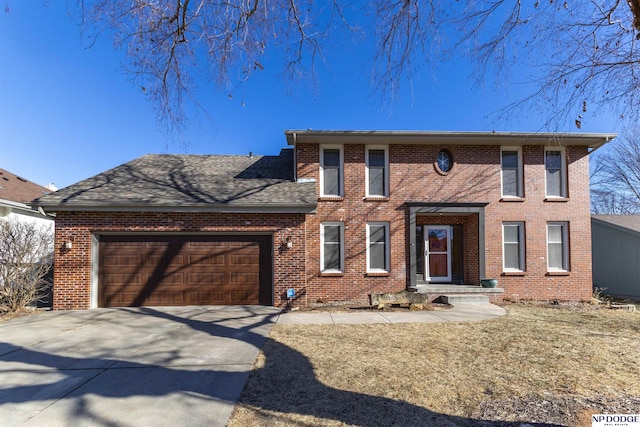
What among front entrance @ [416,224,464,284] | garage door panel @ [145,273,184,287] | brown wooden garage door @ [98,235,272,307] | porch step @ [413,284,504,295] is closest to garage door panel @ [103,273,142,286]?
brown wooden garage door @ [98,235,272,307]

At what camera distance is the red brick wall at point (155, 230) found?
923cm

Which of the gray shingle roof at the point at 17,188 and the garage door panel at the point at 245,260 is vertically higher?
the gray shingle roof at the point at 17,188

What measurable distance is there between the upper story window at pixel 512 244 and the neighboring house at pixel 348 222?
0.12 ft

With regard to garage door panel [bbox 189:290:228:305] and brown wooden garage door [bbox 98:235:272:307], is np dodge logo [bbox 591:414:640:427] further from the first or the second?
garage door panel [bbox 189:290:228:305]

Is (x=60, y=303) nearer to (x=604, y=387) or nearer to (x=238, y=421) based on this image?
(x=238, y=421)

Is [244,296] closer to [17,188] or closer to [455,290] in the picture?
[455,290]

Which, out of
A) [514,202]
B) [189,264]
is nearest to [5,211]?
[189,264]

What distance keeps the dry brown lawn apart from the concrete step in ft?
10.8

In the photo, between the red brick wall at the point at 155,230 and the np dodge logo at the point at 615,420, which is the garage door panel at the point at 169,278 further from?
the np dodge logo at the point at 615,420

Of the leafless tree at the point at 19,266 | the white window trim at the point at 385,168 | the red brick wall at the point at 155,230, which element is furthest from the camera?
the white window trim at the point at 385,168

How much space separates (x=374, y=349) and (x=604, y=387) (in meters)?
3.09

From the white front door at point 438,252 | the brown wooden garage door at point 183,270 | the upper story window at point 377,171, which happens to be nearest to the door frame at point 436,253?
the white front door at point 438,252

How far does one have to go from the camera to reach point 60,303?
9172 millimetres

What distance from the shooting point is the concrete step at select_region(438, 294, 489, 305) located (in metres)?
10.6
